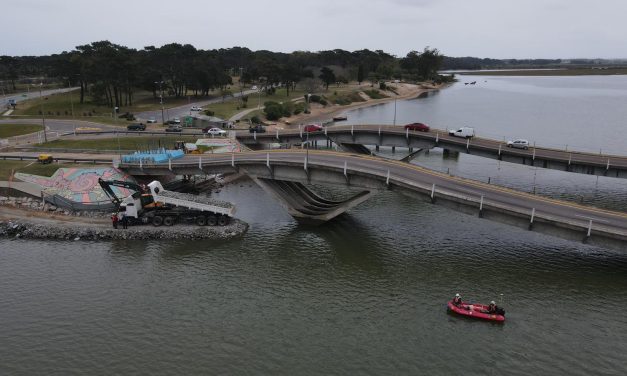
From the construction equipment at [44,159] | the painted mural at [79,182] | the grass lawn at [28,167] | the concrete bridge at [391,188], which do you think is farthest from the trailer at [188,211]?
the construction equipment at [44,159]

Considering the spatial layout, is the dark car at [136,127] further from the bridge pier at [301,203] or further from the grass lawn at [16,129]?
the bridge pier at [301,203]

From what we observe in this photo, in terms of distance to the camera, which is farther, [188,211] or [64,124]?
[64,124]

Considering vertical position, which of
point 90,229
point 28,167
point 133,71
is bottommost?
point 90,229

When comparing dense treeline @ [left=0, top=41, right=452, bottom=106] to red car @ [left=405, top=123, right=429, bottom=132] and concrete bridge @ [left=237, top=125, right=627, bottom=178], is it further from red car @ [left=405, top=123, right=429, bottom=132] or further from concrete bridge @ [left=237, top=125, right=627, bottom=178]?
red car @ [left=405, top=123, right=429, bottom=132]

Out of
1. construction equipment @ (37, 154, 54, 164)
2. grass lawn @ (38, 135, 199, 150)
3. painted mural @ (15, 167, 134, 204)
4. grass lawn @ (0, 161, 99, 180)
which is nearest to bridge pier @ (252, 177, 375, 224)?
painted mural @ (15, 167, 134, 204)

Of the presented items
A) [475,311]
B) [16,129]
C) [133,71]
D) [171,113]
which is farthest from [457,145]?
[133,71]

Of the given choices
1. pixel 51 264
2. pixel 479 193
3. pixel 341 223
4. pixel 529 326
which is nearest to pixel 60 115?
pixel 51 264

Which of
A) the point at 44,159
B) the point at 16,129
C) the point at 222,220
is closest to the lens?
the point at 222,220

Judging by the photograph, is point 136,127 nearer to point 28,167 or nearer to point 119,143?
point 119,143
